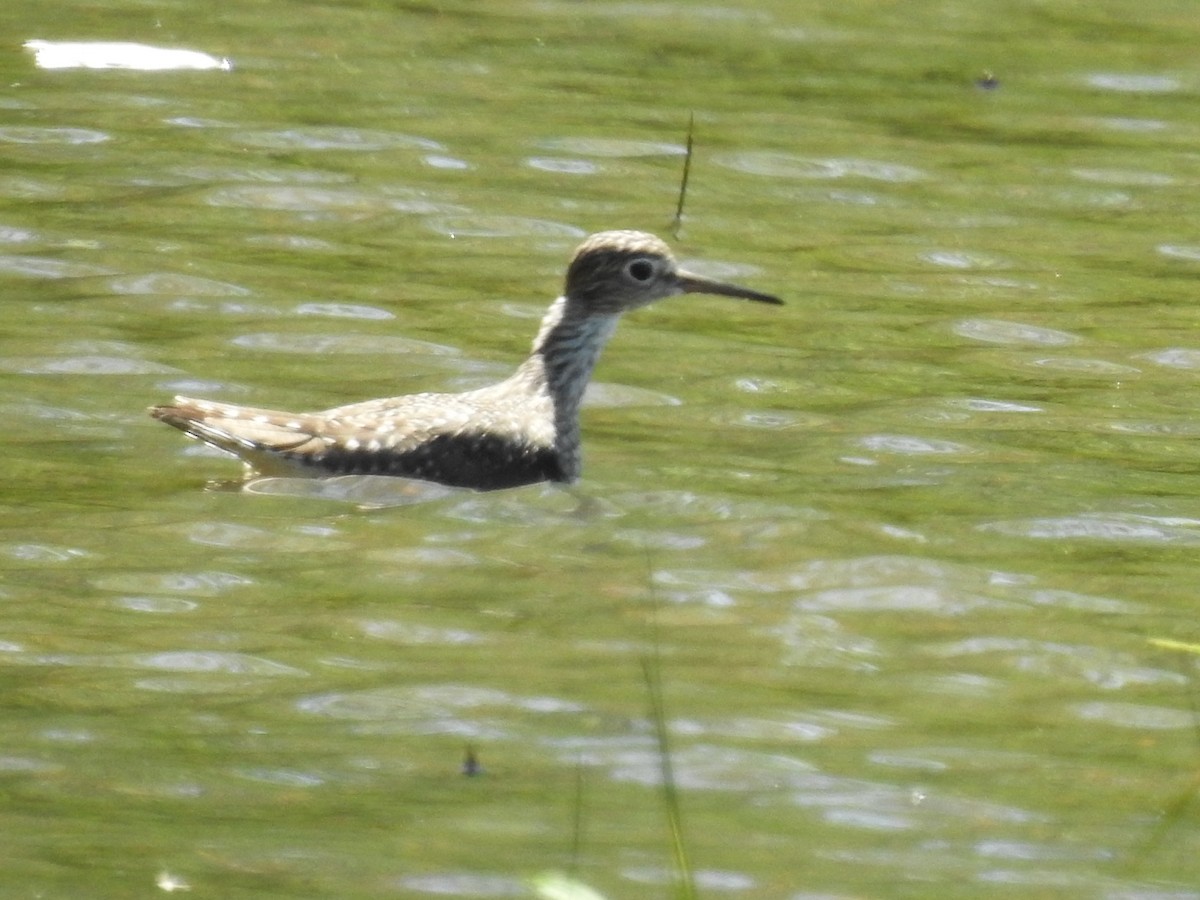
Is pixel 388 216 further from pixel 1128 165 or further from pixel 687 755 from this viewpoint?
pixel 687 755

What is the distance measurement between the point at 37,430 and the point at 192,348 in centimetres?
114

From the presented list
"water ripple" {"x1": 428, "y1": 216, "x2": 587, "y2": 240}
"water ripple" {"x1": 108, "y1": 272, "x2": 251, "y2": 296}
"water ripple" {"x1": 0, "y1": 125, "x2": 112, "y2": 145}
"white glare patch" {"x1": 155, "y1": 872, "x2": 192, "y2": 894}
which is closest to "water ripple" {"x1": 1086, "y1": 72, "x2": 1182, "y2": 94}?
"water ripple" {"x1": 428, "y1": 216, "x2": 587, "y2": 240}

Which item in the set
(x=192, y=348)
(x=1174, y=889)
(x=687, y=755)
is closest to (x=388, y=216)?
(x=192, y=348)

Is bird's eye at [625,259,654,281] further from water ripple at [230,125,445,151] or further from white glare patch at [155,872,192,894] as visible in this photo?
white glare patch at [155,872,192,894]

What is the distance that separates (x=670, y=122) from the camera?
44.9 feet

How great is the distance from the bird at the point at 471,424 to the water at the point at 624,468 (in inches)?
5.8

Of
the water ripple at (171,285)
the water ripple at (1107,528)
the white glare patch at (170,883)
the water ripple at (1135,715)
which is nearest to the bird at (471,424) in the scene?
the water ripple at (171,285)

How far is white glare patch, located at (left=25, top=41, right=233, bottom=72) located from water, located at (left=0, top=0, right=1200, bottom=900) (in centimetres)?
18

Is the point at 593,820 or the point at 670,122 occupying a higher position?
the point at 670,122

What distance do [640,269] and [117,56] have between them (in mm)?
4733

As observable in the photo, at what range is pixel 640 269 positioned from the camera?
10.4 m

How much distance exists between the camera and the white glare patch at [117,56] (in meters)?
13.9

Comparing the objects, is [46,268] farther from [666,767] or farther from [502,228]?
[666,767]

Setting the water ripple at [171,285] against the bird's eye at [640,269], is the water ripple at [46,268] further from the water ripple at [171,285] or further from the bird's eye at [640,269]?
the bird's eye at [640,269]
